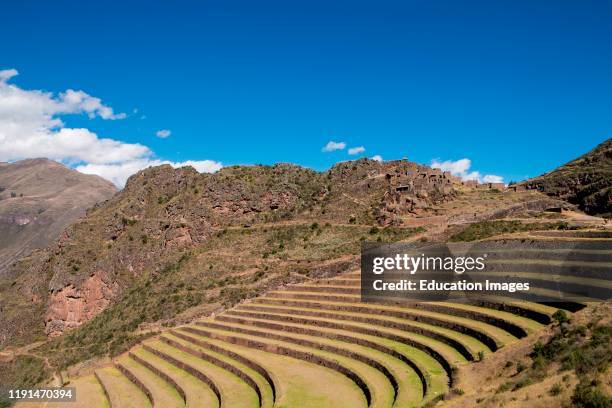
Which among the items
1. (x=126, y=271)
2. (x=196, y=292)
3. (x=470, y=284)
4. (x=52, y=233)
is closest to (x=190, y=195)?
(x=126, y=271)

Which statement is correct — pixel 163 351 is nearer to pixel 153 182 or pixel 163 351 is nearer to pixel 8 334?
pixel 8 334

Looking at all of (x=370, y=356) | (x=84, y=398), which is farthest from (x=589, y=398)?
(x=84, y=398)

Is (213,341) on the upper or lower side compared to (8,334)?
upper

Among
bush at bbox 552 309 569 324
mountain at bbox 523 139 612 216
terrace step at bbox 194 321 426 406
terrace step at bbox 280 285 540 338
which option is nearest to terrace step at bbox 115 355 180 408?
terrace step at bbox 194 321 426 406

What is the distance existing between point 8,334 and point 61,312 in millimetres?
6409

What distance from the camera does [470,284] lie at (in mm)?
20797

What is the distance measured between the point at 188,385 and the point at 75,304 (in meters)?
26.9

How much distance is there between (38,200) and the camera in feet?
448

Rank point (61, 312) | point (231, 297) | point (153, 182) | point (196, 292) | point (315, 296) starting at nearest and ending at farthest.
→ point (315, 296), point (231, 297), point (196, 292), point (61, 312), point (153, 182)

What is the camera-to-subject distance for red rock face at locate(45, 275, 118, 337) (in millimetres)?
41656

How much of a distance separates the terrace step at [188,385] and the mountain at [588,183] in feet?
113

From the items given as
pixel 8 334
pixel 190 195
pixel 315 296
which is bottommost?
pixel 8 334

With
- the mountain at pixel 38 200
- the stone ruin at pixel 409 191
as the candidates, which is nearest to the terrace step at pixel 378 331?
the stone ruin at pixel 409 191

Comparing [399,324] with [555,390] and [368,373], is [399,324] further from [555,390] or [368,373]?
[555,390]
